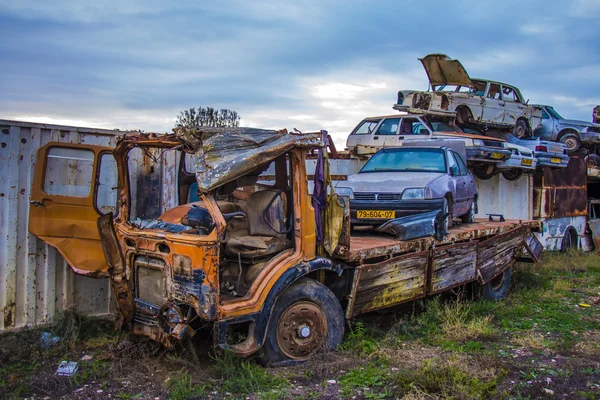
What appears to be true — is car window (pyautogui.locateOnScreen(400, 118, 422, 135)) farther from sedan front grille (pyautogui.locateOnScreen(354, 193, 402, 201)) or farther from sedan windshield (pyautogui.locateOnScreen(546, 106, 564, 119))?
sedan windshield (pyautogui.locateOnScreen(546, 106, 564, 119))

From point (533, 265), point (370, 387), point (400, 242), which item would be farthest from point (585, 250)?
point (370, 387)

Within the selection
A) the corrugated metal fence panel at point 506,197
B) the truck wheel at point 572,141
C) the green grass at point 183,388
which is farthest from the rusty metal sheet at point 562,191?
the green grass at point 183,388

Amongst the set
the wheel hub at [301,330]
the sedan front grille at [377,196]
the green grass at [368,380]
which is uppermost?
the sedan front grille at [377,196]

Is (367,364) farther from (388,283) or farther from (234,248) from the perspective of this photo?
(234,248)

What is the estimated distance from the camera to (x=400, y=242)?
6.66 m

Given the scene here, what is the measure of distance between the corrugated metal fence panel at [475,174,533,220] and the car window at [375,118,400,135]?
2.64 m

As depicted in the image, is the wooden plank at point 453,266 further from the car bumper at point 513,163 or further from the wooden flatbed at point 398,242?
the car bumper at point 513,163

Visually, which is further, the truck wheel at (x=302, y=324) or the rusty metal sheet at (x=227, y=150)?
the truck wheel at (x=302, y=324)

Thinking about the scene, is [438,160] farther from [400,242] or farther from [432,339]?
[432,339]

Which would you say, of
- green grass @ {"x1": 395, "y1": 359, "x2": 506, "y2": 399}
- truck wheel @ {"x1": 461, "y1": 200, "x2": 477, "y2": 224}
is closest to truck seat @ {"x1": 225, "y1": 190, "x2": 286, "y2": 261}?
green grass @ {"x1": 395, "y1": 359, "x2": 506, "y2": 399}

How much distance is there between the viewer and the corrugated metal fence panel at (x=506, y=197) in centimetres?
1404

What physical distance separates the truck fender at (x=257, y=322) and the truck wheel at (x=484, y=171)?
913cm

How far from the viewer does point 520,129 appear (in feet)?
55.1

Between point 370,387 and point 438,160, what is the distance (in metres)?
4.91
